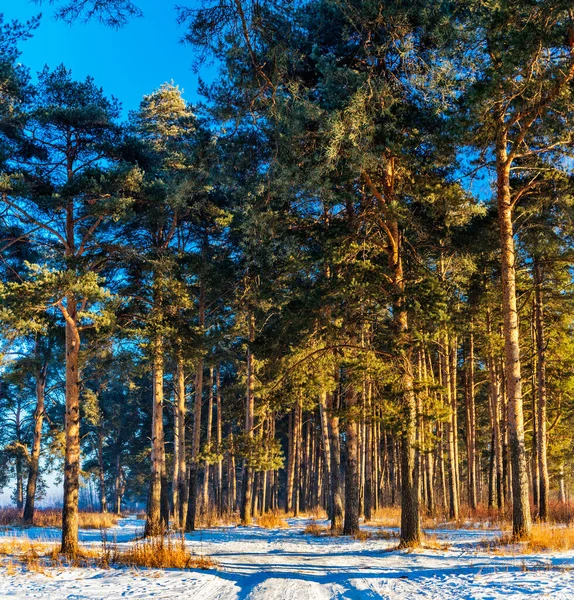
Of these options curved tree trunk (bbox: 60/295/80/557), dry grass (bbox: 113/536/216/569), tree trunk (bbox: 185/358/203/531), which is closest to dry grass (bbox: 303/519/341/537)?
tree trunk (bbox: 185/358/203/531)

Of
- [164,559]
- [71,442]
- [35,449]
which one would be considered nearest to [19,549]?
[71,442]

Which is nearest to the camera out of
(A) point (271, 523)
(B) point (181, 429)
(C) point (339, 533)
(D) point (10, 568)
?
(D) point (10, 568)

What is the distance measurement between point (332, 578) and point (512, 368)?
21.5 feet

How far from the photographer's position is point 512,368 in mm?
12844

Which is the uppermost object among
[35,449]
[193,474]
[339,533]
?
[35,449]

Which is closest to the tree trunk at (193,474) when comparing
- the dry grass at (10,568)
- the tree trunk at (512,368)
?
the dry grass at (10,568)

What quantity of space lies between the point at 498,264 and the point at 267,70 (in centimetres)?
1114

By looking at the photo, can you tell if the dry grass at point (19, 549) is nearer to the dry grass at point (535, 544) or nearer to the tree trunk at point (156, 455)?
the tree trunk at point (156, 455)

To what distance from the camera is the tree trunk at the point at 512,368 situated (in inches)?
479

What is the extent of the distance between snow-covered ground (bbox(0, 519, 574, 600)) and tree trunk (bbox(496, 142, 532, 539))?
125cm

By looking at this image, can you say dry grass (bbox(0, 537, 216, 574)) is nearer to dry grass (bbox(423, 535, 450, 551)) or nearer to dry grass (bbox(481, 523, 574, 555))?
dry grass (bbox(423, 535, 450, 551))

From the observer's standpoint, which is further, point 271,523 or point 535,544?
point 271,523

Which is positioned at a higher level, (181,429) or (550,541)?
(181,429)

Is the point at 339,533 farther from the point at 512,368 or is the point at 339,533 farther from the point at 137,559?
the point at 137,559
